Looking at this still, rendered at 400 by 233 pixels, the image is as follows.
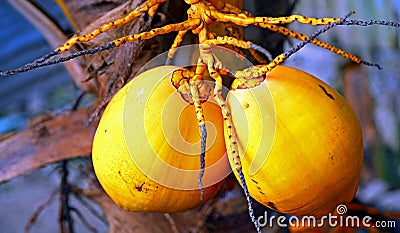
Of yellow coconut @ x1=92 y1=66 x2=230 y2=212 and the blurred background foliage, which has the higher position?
yellow coconut @ x1=92 y1=66 x2=230 y2=212

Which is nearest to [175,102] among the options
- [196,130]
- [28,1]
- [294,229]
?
[196,130]

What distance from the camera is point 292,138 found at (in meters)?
0.55

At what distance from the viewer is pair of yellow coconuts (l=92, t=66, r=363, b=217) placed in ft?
1.83

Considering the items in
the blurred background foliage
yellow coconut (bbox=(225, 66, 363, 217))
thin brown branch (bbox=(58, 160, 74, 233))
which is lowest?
the blurred background foliage

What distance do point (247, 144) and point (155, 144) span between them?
0.35 feet

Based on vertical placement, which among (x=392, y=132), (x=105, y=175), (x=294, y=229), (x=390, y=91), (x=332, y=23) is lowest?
(x=392, y=132)

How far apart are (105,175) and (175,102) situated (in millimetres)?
136

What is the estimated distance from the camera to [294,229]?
88 cm

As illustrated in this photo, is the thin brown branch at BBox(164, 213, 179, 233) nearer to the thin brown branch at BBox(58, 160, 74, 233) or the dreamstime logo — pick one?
the thin brown branch at BBox(58, 160, 74, 233)

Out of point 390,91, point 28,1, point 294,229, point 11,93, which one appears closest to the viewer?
point 294,229

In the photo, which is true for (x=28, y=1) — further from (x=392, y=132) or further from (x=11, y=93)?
(x=11, y=93)
